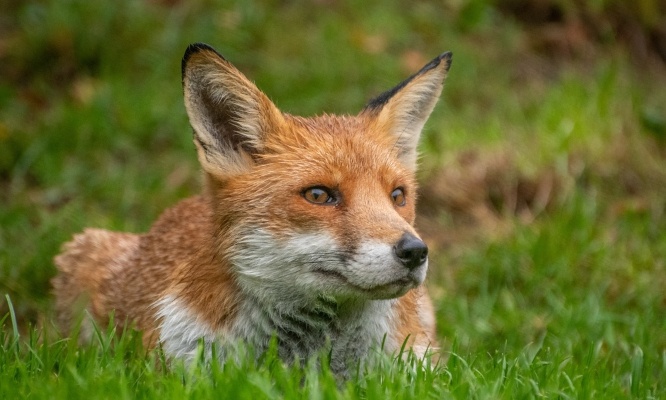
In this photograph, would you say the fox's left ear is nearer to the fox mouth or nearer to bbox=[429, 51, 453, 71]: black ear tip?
bbox=[429, 51, 453, 71]: black ear tip

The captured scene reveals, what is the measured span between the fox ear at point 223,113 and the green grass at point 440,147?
1.23 metres

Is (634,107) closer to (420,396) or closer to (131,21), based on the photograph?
(131,21)

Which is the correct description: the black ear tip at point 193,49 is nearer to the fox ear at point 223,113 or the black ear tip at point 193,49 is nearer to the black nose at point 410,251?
the fox ear at point 223,113

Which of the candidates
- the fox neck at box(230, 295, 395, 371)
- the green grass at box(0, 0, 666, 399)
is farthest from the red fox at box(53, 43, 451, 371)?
the green grass at box(0, 0, 666, 399)

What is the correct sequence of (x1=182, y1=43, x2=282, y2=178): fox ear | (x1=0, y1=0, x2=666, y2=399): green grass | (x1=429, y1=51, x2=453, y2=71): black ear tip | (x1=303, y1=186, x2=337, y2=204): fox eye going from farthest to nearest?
(x1=0, y1=0, x2=666, y2=399): green grass
(x1=429, y1=51, x2=453, y2=71): black ear tip
(x1=182, y1=43, x2=282, y2=178): fox ear
(x1=303, y1=186, x2=337, y2=204): fox eye

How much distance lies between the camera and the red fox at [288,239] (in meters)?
5.10

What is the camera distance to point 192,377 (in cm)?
463

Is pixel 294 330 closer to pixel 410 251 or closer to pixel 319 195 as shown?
pixel 319 195

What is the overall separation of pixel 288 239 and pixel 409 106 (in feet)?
5.21

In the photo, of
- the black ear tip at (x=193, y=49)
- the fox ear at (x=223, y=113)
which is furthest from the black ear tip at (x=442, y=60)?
the black ear tip at (x=193, y=49)

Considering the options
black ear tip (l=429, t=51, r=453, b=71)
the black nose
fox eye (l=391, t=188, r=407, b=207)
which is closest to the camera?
the black nose

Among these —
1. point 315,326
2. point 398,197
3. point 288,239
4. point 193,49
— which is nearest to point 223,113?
point 193,49

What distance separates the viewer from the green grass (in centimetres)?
730

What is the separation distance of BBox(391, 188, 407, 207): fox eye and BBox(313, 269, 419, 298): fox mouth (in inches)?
31.3
